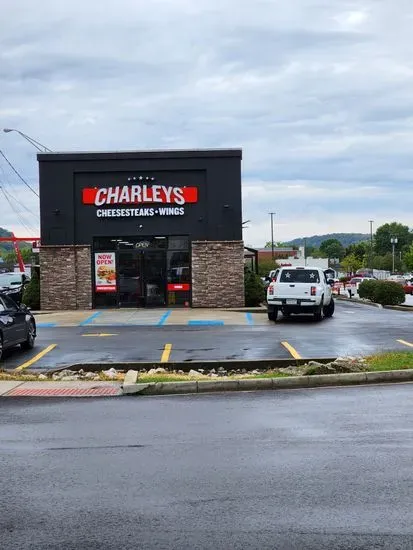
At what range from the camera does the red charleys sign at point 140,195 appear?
98.0 ft

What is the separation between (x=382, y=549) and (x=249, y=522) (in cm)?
98

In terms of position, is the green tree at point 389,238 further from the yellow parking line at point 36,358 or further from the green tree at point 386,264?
the yellow parking line at point 36,358

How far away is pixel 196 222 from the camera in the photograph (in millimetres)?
30125

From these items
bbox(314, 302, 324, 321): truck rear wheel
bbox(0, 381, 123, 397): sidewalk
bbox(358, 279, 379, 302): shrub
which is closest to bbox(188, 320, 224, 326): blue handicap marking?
bbox(314, 302, 324, 321): truck rear wheel

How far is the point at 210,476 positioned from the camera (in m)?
6.39

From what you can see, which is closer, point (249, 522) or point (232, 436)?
point (249, 522)

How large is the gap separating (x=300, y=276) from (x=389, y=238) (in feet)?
547

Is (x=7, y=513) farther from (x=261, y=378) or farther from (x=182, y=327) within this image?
(x=182, y=327)

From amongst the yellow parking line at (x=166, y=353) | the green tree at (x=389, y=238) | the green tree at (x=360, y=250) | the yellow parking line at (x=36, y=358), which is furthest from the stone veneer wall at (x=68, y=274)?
the green tree at (x=389, y=238)

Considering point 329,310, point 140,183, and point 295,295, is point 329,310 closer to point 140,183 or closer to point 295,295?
point 295,295

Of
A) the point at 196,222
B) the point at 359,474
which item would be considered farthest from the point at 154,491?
the point at 196,222

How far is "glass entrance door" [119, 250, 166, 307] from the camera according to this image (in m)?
30.1

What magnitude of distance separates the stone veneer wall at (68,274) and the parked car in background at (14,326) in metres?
12.1

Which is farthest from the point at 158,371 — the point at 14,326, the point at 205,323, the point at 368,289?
the point at 368,289
